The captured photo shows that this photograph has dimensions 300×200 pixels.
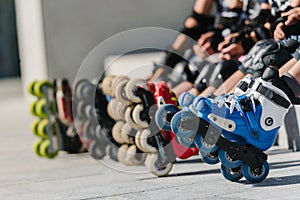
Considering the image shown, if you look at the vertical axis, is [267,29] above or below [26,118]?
above

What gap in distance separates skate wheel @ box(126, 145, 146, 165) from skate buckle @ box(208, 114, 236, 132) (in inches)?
45.2

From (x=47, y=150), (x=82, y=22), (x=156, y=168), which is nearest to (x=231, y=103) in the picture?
(x=156, y=168)

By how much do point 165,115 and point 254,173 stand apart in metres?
0.63

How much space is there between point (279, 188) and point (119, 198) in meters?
0.89

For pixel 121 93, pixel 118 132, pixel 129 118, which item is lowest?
pixel 118 132

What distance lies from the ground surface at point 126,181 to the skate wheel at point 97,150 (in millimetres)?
65

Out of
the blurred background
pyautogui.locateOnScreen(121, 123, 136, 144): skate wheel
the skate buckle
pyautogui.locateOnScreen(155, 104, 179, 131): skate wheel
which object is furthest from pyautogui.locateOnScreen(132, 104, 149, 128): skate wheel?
the blurred background

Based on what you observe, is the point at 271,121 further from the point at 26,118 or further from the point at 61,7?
the point at 26,118

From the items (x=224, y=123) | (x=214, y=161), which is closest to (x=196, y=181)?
(x=214, y=161)

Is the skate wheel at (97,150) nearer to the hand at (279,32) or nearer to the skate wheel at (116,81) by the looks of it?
the skate wheel at (116,81)

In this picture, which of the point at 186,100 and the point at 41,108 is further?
the point at 41,108

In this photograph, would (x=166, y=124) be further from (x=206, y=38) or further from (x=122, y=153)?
(x=206, y=38)

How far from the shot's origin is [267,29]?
593 cm

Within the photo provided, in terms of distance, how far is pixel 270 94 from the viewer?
479 cm
